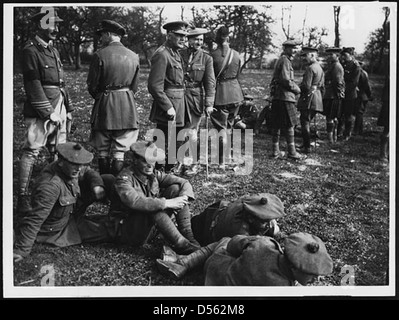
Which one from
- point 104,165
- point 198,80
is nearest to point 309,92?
point 198,80

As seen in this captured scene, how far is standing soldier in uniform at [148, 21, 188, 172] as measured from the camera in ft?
17.7

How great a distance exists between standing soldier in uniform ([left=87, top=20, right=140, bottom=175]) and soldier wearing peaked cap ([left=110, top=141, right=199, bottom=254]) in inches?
22.6

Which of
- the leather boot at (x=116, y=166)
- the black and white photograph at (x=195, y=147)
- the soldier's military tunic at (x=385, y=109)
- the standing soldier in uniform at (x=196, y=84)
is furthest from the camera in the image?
the standing soldier in uniform at (x=196, y=84)

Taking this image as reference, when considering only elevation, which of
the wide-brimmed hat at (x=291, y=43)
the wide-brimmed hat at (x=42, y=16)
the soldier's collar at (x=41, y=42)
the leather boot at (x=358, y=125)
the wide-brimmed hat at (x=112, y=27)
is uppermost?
the wide-brimmed hat at (x=42, y=16)

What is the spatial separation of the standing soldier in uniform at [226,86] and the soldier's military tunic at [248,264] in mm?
1692

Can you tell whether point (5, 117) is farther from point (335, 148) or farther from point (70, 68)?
point (335, 148)

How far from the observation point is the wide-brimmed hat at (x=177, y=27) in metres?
5.36

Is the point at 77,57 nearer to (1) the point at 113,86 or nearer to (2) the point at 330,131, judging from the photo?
(1) the point at 113,86

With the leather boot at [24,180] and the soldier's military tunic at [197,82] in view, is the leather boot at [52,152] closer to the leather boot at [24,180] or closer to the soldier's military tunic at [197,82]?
the leather boot at [24,180]

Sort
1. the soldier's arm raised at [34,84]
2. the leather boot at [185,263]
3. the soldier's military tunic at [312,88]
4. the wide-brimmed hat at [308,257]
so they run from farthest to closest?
the soldier's military tunic at [312,88], the soldier's arm raised at [34,84], the leather boot at [185,263], the wide-brimmed hat at [308,257]

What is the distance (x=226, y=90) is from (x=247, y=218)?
183 cm

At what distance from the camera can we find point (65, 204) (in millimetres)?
4688

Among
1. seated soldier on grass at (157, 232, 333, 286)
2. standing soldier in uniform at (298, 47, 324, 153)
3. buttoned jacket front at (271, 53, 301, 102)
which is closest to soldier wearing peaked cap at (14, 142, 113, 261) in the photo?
seated soldier on grass at (157, 232, 333, 286)

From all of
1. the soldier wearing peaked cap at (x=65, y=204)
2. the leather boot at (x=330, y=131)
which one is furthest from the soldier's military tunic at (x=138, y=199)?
the leather boot at (x=330, y=131)
